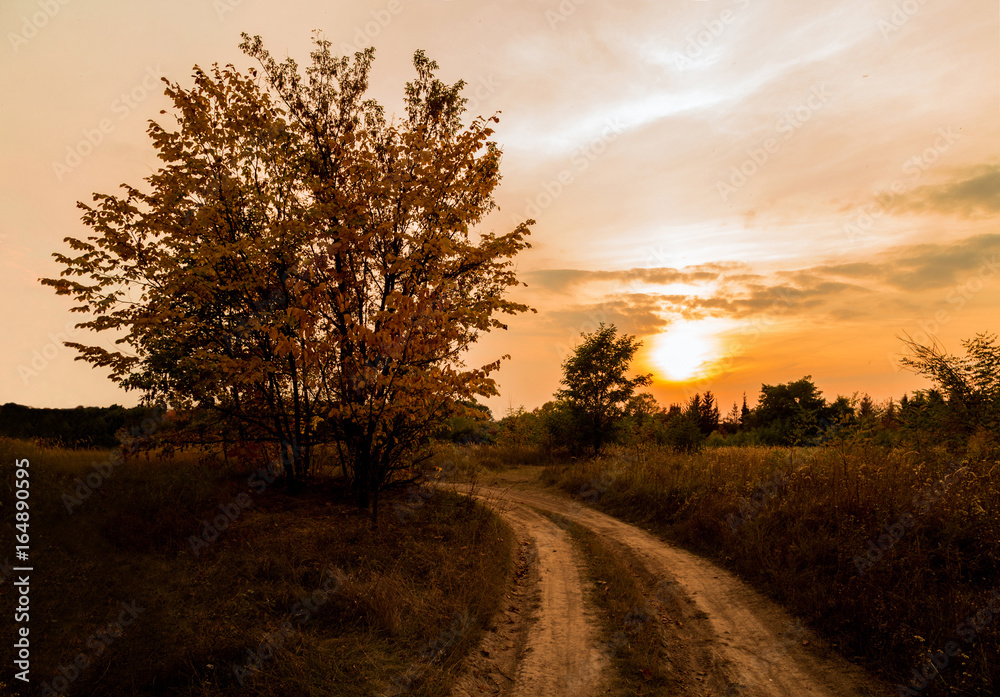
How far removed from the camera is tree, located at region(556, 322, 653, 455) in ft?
84.7

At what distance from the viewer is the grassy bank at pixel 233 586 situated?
576 cm

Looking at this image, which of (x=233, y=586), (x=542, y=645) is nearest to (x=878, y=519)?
(x=542, y=645)

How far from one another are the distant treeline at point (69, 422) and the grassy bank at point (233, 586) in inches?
401

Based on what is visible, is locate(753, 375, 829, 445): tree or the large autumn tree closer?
the large autumn tree

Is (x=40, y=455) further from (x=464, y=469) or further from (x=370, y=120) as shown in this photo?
(x=464, y=469)

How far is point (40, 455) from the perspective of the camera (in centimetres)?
1098

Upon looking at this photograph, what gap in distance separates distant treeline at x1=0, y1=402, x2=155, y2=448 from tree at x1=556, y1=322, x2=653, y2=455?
20.4 m

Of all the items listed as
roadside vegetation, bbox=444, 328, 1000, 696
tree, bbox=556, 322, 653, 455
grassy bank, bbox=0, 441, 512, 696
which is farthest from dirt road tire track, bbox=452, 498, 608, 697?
tree, bbox=556, 322, 653, 455

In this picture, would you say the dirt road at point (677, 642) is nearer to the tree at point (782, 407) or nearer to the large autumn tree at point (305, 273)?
the large autumn tree at point (305, 273)

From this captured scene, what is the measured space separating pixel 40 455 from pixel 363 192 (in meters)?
9.75

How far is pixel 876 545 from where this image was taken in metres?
8.49

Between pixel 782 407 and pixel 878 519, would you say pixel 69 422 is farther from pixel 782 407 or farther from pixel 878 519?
pixel 782 407

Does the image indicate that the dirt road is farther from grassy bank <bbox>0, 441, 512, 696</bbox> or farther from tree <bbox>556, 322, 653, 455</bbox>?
tree <bbox>556, 322, 653, 455</bbox>

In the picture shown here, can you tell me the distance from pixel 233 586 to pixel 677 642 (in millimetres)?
7065
